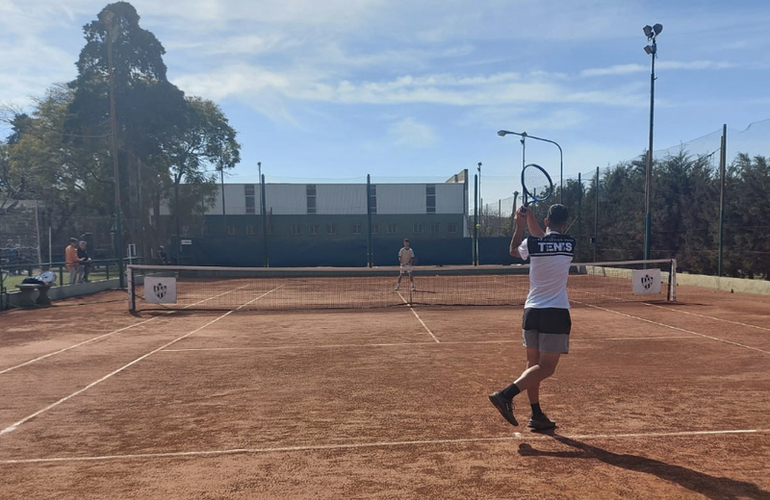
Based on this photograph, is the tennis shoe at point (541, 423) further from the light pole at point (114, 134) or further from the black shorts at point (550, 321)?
the light pole at point (114, 134)

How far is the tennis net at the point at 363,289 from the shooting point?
46.5 feet

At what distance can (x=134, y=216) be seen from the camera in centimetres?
2353

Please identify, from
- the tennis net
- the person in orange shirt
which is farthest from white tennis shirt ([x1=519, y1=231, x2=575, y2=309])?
the person in orange shirt

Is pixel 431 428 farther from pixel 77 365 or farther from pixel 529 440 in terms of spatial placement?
pixel 77 365

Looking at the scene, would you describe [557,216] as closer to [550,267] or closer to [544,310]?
[550,267]

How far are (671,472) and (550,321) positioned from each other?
1.35 meters

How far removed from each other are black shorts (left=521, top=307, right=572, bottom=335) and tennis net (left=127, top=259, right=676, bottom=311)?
882 cm

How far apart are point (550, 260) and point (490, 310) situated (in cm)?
891

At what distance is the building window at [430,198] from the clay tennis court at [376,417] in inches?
1286

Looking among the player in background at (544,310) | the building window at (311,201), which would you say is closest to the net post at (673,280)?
the player in background at (544,310)

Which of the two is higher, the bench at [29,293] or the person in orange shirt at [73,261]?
the person in orange shirt at [73,261]

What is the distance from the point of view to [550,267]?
14.5ft

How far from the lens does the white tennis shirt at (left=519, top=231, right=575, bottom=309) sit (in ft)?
14.5

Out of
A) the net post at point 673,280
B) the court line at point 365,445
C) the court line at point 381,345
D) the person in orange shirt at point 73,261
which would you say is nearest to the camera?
the court line at point 365,445
